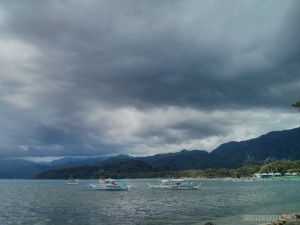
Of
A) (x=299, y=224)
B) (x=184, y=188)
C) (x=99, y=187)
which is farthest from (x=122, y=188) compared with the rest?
(x=299, y=224)

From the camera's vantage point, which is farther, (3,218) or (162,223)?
(3,218)

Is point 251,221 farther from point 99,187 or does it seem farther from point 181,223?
point 99,187

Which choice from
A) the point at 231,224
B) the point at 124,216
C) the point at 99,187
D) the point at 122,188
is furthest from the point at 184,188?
the point at 231,224

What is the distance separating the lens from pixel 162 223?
5378cm

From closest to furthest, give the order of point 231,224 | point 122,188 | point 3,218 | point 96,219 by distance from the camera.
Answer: point 231,224 → point 96,219 → point 3,218 → point 122,188

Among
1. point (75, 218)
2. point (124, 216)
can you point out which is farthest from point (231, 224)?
point (75, 218)

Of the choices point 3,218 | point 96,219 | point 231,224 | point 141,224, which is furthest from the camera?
point 3,218

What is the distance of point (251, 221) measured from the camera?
51.7 m

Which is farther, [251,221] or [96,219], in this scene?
[96,219]

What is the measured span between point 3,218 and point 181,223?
1362 inches

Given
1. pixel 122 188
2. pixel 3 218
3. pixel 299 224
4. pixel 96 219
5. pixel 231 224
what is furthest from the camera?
pixel 122 188

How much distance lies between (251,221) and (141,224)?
16575mm

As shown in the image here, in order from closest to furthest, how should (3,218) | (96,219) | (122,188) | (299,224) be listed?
1. (299,224)
2. (96,219)
3. (3,218)
4. (122,188)

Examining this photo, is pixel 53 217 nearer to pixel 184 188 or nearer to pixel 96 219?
pixel 96 219
